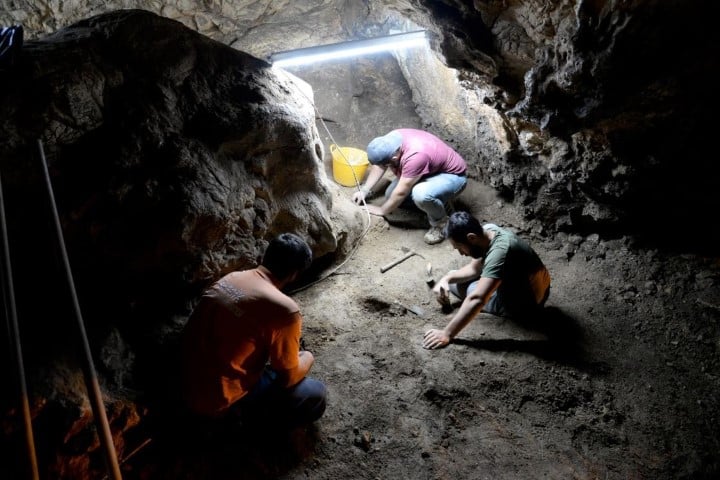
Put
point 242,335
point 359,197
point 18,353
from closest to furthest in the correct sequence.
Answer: point 18,353 → point 242,335 → point 359,197

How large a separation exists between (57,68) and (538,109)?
405cm

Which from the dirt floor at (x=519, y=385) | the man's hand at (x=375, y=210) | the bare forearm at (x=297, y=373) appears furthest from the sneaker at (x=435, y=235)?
the bare forearm at (x=297, y=373)

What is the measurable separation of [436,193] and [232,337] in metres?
3.96

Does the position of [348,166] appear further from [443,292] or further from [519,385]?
[519,385]

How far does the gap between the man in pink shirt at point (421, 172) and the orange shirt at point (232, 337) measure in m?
3.47

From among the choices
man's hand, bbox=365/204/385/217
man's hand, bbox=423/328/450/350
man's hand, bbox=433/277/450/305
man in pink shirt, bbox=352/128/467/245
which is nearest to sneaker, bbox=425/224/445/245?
man in pink shirt, bbox=352/128/467/245

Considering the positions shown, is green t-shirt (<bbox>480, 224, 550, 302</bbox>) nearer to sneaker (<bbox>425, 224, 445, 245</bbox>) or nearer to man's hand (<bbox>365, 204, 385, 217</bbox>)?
sneaker (<bbox>425, 224, 445, 245</bbox>)

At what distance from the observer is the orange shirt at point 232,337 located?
266 centimetres

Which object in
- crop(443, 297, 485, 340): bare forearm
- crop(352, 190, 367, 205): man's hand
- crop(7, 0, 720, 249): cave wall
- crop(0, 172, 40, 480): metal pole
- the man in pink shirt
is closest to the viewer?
crop(0, 172, 40, 480): metal pole

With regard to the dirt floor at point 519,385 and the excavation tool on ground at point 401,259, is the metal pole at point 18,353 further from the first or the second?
the excavation tool on ground at point 401,259

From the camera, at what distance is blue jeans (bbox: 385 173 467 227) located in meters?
5.92

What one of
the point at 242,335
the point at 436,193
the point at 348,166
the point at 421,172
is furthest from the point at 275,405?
the point at 348,166

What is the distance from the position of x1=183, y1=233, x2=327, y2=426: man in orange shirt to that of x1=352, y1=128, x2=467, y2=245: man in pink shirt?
3.31m

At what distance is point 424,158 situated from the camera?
602 centimetres
